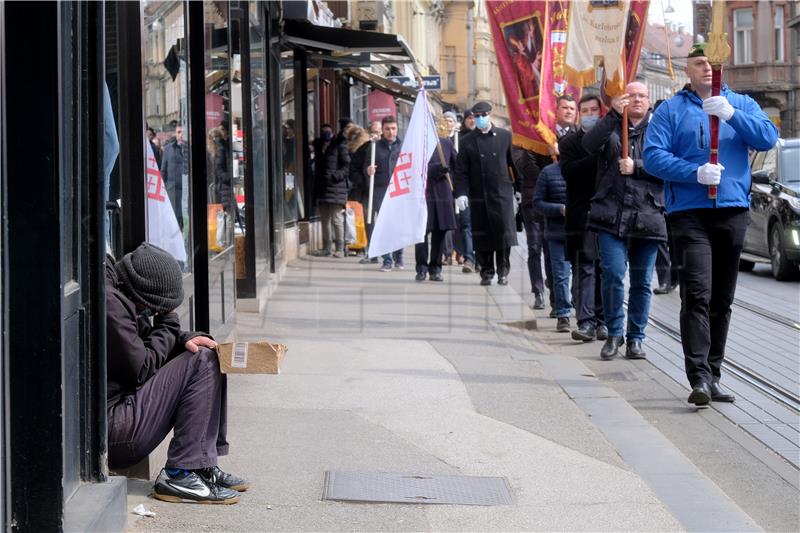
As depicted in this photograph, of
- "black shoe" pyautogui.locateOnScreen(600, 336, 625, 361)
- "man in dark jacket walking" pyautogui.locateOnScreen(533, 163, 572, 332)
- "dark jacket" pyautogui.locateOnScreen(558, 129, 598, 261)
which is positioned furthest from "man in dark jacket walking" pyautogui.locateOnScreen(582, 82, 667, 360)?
"man in dark jacket walking" pyautogui.locateOnScreen(533, 163, 572, 332)

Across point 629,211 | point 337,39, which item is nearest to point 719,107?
point 629,211

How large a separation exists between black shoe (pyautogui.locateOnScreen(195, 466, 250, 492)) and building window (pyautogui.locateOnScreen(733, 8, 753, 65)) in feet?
206

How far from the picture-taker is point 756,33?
2547 inches

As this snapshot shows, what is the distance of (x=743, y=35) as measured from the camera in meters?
65.5

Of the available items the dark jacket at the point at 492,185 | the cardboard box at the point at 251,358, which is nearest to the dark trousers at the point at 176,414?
the cardboard box at the point at 251,358

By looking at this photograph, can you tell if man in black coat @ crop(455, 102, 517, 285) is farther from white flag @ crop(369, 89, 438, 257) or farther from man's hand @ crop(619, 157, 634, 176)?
man's hand @ crop(619, 157, 634, 176)

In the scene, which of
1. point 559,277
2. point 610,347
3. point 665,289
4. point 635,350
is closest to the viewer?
point 635,350

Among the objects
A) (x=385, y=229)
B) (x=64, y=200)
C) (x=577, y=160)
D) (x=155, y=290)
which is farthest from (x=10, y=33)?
(x=385, y=229)

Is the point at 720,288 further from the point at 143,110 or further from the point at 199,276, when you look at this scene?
the point at 143,110

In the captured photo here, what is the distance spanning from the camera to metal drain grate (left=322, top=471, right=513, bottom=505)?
519 centimetres

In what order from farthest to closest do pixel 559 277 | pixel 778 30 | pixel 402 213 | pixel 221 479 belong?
pixel 778 30
pixel 402 213
pixel 559 277
pixel 221 479

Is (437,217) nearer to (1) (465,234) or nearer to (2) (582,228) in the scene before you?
(1) (465,234)

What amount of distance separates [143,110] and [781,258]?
11.5m

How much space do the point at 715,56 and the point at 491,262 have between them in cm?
765
